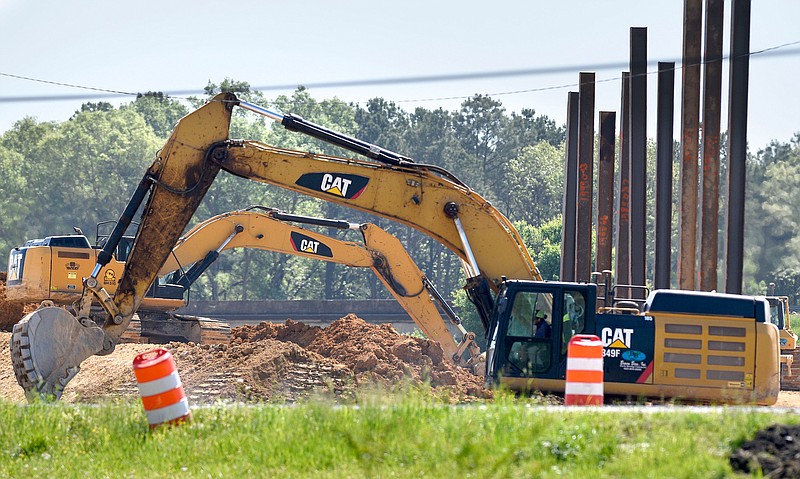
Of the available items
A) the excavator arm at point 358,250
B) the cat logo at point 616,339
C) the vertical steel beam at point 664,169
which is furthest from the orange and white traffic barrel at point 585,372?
the excavator arm at point 358,250

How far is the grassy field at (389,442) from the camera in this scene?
428 inches

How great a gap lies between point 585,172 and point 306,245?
767 centimetres

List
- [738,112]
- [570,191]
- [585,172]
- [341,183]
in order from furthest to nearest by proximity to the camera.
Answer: [570,191]
[585,172]
[738,112]
[341,183]

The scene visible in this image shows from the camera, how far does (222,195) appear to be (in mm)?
95500

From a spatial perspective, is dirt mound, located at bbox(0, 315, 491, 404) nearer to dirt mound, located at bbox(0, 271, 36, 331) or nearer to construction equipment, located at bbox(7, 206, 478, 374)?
construction equipment, located at bbox(7, 206, 478, 374)

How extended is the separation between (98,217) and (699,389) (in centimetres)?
8158

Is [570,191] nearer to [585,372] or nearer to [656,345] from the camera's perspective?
[656,345]

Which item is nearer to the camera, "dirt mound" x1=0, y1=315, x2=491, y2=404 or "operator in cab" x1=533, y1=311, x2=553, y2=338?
"operator in cab" x1=533, y1=311, x2=553, y2=338

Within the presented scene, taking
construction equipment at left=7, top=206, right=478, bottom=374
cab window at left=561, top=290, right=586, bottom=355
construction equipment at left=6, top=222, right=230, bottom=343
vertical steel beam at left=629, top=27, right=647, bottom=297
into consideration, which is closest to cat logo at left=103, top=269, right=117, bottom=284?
construction equipment at left=6, top=222, right=230, bottom=343

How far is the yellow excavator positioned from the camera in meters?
18.0

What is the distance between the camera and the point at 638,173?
29.0m

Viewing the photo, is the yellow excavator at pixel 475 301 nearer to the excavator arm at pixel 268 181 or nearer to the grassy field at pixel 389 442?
the excavator arm at pixel 268 181

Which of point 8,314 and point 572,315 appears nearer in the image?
point 572,315

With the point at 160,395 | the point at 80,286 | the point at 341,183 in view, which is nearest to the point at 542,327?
the point at 341,183
